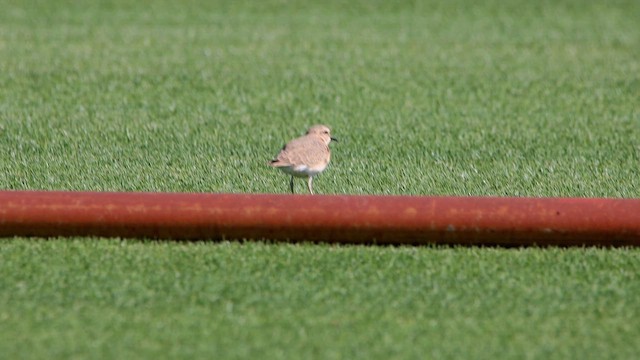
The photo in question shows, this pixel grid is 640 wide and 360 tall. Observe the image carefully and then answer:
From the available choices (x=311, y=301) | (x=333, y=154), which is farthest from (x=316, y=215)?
(x=333, y=154)

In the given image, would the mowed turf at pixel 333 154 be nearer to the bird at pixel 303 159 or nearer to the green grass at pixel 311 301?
the green grass at pixel 311 301

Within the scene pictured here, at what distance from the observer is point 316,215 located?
664cm

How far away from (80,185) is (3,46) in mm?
5519

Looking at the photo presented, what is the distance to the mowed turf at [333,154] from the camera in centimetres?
555

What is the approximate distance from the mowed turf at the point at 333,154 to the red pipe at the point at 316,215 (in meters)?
0.12

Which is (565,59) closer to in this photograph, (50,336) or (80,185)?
(80,185)

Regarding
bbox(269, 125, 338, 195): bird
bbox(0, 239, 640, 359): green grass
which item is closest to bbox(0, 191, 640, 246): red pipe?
bbox(0, 239, 640, 359): green grass

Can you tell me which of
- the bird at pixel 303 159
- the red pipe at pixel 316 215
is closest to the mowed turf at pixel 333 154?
the red pipe at pixel 316 215

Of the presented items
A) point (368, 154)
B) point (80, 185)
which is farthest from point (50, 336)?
point (368, 154)

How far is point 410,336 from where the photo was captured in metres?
5.45

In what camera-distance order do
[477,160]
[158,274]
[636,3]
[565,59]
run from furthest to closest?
[636,3]
[565,59]
[477,160]
[158,274]

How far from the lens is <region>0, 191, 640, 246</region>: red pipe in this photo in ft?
21.8

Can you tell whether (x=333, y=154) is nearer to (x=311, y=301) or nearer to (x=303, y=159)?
(x=303, y=159)

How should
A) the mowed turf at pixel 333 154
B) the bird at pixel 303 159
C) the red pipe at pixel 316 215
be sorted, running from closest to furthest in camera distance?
the mowed turf at pixel 333 154 < the red pipe at pixel 316 215 < the bird at pixel 303 159
